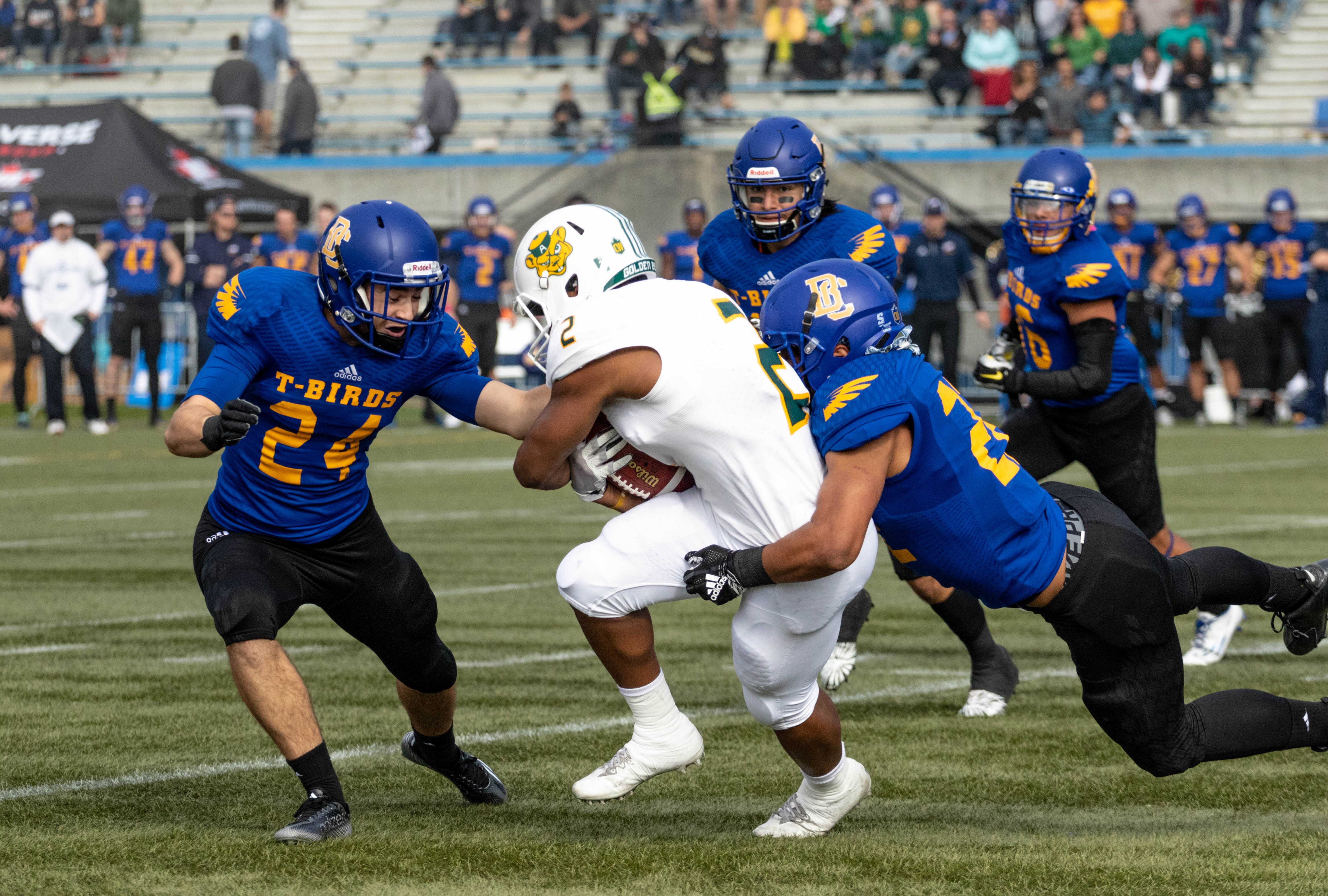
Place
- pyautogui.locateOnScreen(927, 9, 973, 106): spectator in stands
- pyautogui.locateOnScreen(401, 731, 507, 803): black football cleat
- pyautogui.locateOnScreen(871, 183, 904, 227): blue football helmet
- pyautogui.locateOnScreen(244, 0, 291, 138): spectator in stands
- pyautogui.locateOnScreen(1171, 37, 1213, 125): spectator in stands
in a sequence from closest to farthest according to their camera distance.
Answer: pyautogui.locateOnScreen(401, 731, 507, 803): black football cleat < pyautogui.locateOnScreen(871, 183, 904, 227): blue football helmet < pyautogui.locateOnScreen(1171, 37, 1213, 125): spectator in stands < pyautogui.locateOnScreen(927, 9, 973, 106): spectator in stands < pyautogui.locateOnScreen(244, 0, 291, 138): spectator in stands

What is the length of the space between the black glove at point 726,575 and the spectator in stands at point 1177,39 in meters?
20.9

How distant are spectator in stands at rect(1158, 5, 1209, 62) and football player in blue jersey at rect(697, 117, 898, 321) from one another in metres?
18.5

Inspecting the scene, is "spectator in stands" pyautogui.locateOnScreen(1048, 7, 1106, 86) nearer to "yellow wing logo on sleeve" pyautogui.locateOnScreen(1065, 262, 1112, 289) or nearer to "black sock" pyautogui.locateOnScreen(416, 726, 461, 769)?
"yellow wing logo on sleeve" pyautogui.locateOnScreen(1065, 262, 1112, 289)

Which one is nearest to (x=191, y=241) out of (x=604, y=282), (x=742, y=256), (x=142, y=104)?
(x=142, y=104)

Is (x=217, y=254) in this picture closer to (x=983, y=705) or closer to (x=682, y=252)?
(x=682, y=252)

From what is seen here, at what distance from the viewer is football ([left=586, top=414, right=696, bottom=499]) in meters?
4.28

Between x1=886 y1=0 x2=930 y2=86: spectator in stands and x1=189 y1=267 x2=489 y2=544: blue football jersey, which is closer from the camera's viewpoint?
x1=189 y1=267 x2=489 y2=544: blue football jersey

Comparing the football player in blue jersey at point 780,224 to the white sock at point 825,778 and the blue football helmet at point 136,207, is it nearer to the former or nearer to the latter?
the white sock at point 825,778

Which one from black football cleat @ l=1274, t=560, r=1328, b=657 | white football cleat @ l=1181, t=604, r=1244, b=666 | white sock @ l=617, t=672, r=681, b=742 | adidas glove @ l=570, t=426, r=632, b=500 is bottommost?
white football cleat @ l=1181, t=604, r=1244, b=666

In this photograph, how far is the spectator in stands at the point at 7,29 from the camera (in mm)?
27656

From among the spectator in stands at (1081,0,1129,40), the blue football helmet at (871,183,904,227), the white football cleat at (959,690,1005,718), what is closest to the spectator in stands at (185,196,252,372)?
the blue football helmet at (871,183,904,227)

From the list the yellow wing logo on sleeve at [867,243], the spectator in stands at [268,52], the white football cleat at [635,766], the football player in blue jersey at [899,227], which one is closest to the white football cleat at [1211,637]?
the yellow wing logo on sleeve at [867,243]

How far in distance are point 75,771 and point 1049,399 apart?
11.3 feet

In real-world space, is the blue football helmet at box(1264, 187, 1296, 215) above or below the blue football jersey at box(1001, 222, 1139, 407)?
below
